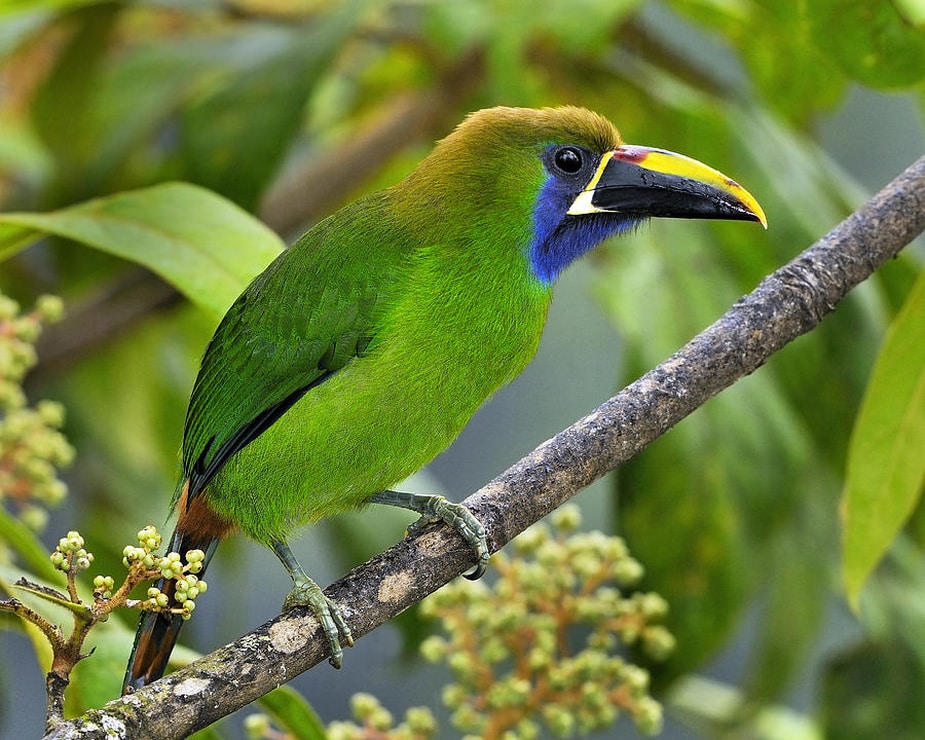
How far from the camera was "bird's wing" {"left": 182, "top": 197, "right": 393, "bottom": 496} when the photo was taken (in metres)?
1.84

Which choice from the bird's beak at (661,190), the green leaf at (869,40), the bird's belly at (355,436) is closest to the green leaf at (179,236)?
the bird's belly at (355,436)

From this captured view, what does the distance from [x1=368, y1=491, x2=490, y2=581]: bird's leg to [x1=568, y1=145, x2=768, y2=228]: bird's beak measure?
1.62 feet

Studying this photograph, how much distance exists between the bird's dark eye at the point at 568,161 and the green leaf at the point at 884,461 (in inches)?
20.6

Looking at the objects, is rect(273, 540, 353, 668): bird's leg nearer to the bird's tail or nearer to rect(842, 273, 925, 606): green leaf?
the bird's tail

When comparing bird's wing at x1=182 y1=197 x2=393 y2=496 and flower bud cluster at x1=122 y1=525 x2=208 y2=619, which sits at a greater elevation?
bird's wing at x1=182 y1=197 x2=393 y2=496

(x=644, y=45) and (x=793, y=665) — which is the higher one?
(x=644, y=45)

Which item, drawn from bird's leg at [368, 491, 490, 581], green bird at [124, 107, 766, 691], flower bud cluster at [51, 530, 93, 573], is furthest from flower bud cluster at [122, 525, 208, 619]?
green bird at [124, 107, 766, 691]

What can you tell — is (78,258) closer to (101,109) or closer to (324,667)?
(101,109)

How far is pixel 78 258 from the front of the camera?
290cm

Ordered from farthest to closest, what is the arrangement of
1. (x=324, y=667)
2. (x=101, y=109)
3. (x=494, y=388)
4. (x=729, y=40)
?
(x=324, y=667), (x=729, y=40), (x=101, y=109), (x=494, y=388)

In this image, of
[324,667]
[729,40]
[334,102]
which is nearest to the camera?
[729,40]

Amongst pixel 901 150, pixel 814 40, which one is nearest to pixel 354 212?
pixel 814 40

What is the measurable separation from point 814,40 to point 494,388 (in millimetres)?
737

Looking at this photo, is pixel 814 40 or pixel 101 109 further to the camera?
pixel 101 109
